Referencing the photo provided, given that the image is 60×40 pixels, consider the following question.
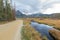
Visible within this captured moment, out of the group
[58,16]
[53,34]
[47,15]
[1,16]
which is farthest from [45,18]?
[1,16]

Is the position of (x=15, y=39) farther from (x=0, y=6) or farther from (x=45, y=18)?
(x=0, y=6)

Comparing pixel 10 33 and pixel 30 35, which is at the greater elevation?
pixel 30 35

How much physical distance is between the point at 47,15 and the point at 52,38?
350 centimetres

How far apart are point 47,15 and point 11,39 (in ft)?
7.70

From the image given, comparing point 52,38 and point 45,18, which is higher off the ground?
point 45,18

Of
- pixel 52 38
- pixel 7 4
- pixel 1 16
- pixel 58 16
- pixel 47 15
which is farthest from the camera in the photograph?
pixel 7 4

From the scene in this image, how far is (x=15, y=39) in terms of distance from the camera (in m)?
8.73

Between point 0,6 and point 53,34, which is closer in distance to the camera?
point 53,34

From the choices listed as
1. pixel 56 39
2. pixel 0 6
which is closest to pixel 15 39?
pixel 56 39

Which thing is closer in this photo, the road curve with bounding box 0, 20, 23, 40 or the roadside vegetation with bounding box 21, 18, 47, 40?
the roadside vegetation with bounding box 21, 18, 47, 40

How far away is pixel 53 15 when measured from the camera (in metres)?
8.76

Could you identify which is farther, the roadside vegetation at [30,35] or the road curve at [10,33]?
the road curve at [10,33]

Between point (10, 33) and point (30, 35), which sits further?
point (10, 33)

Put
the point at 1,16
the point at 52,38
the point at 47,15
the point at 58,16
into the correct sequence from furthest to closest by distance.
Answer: the point at 1,16 < the point at 52,38 < the point at 47,15 < the point at 58,16
